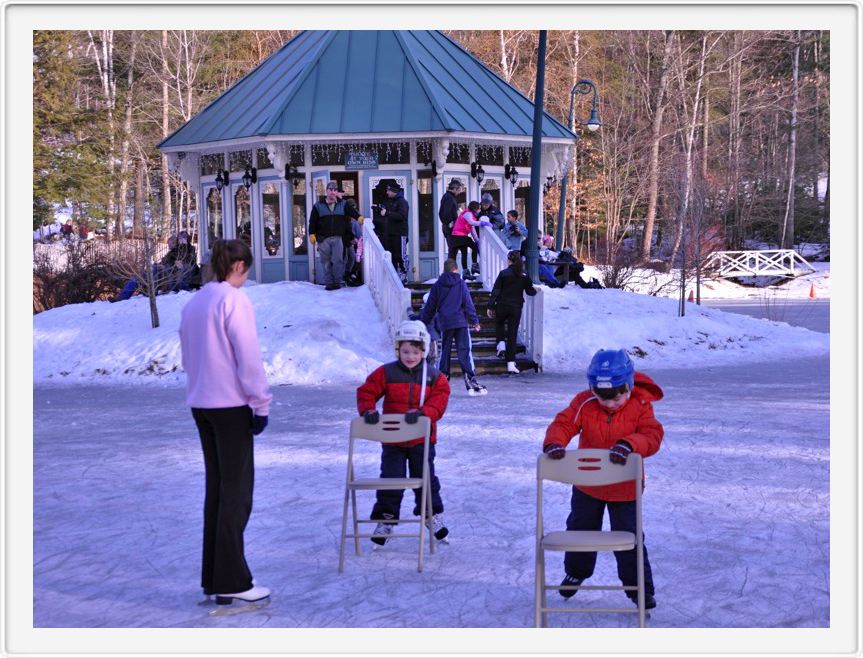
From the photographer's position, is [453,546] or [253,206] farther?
[253,206]

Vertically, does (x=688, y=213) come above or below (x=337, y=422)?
above

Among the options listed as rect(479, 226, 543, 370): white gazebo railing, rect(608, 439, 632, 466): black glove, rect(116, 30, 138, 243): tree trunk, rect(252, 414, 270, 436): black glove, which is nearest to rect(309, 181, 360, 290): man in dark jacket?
rect(479, 226, 543, 370): white gazebo railing

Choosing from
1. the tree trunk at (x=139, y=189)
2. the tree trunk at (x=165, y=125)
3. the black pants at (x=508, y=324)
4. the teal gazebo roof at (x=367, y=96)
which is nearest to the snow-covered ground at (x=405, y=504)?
the black pants at (x=508, y=324)

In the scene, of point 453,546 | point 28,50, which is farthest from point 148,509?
point 28,50

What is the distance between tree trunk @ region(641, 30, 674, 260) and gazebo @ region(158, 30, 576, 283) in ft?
67.8

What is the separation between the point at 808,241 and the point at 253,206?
1275 inches

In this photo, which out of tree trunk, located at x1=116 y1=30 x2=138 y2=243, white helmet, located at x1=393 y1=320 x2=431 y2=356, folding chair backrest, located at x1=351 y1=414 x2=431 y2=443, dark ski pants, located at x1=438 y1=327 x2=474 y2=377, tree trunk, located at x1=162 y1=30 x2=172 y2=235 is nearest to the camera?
folding chair backrest, located at x1=351 y1=414 x2=431 y2=443

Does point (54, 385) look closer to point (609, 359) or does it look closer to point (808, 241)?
point (609, 359)

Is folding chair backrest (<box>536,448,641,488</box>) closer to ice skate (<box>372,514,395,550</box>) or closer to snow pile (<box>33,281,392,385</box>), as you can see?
ice skate (<box>372,514,395,550</box>)

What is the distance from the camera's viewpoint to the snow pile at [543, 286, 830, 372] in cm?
1800

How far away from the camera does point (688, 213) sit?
86.6ft

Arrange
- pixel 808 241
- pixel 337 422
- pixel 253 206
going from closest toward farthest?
pixel 337 422
pixel 253 206
pixel 808 241

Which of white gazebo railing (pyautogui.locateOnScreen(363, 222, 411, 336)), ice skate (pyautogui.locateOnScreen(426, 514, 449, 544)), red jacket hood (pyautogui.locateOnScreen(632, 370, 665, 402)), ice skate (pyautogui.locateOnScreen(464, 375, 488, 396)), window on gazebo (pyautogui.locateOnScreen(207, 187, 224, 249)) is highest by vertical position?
window on gazebo (pyautogui.locateOnScreen(207, 187, 224, 249))

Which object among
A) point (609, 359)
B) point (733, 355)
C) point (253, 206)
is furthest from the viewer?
point (253, 206)
